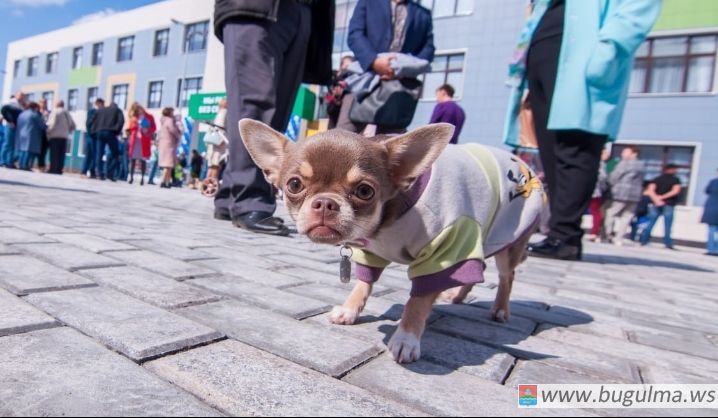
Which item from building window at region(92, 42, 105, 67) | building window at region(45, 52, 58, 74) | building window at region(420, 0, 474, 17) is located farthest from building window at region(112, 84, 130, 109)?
building window at region(420, 0, 474, 17)

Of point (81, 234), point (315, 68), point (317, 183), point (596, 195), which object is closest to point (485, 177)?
point (317, 183)

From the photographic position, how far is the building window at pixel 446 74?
19.4 metres

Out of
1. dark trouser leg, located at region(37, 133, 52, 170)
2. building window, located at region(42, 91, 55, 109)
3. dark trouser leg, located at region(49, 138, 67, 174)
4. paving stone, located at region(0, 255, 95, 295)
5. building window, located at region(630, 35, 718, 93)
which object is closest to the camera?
paving stone, located at region(0, 255, 95, 295)

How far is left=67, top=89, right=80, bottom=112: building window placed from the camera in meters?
36.5

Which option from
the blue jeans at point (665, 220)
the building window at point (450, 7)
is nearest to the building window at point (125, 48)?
the building window at point (450, 7)

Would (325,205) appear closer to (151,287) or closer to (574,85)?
(151,287)

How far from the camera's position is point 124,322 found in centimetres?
142

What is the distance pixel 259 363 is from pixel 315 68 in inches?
153

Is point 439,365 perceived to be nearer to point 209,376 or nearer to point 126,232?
point 209,376

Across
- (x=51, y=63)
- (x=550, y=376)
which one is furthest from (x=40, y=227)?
(x=51, y=63)

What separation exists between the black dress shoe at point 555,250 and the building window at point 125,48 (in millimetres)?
35044

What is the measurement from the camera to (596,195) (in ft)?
34.6

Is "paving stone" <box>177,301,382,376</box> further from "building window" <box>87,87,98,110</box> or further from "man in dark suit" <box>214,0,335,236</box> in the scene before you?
"building window" <box>87,87,98,110</box>

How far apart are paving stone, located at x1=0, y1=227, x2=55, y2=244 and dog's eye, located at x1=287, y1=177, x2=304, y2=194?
1647mm
